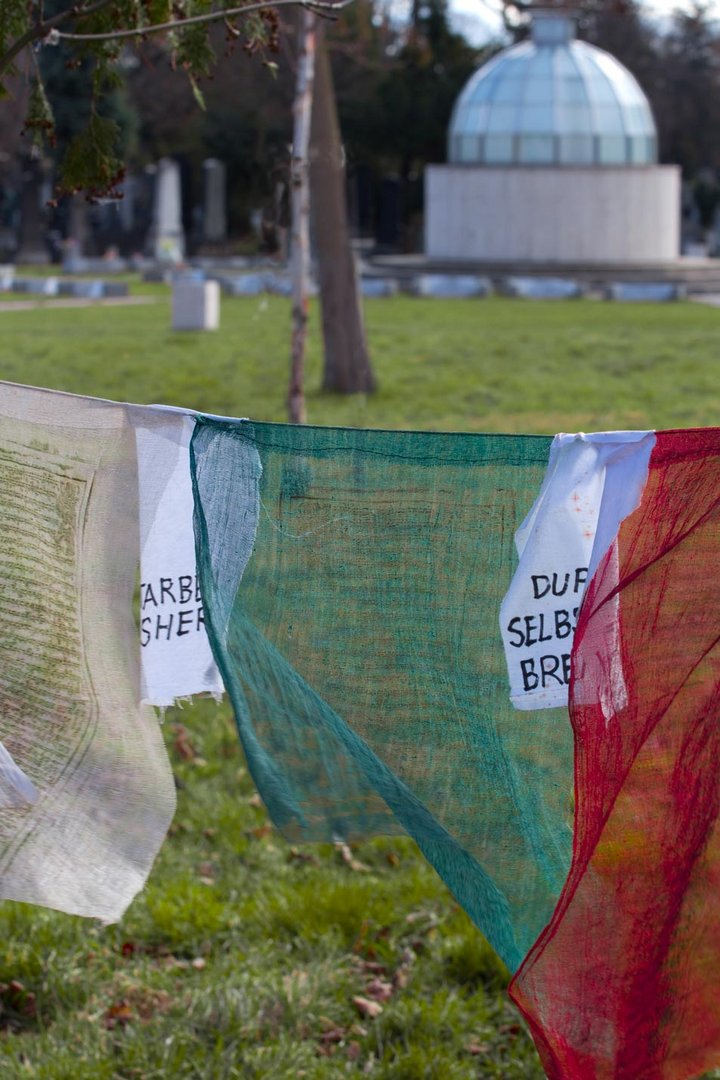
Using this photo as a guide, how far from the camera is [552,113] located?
34906 mm

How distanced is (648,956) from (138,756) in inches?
44.4

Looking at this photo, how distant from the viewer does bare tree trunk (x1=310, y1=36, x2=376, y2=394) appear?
1338 cm

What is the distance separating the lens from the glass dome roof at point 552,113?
34781 millimetres

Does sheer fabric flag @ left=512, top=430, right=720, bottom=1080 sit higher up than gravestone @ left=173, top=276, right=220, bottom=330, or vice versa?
gravestone @ left=173, top=276, right=220, bottom=330

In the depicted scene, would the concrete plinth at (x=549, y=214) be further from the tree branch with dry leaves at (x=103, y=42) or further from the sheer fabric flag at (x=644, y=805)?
the sheer fabric flag at (x=644, y=805)

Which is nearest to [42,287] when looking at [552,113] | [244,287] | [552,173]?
[244,287]

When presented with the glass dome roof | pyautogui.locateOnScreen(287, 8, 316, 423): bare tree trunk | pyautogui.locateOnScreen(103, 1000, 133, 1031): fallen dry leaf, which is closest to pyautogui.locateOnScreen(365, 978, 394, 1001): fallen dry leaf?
pyautogui.locateOnScreen(103, 1000, 133, 1031): fallen dry leaf

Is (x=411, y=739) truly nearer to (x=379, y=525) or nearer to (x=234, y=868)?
(x=379, y=525)

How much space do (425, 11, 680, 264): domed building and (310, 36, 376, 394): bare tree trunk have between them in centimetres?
2059

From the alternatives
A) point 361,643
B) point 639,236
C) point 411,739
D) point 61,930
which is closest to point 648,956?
point 411,739

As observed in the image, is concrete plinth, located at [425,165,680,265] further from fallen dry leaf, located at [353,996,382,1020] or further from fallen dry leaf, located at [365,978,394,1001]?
fallen dry leaf, located at [353,996,382,1020]

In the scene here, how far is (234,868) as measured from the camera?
4539 millimetres

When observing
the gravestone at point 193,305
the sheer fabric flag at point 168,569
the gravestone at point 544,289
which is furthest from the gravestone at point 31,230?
the sheer fabric flag at point 168,569

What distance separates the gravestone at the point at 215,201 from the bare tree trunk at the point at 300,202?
128 feet
